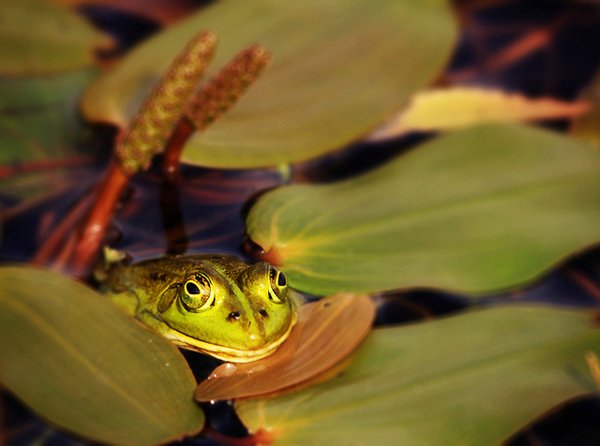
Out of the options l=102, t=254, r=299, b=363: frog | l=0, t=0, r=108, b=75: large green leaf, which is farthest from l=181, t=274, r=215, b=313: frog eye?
l=0, t=0, r=108, b=75: large green leaf

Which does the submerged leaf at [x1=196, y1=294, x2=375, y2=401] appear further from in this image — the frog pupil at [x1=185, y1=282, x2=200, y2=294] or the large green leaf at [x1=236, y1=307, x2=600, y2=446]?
the frog pupil at [x1=185, y1=282, x2=200, y2=294]

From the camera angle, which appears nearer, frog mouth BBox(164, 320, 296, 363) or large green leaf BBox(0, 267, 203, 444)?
large green leaf BBox(0, 267, 203, 444)

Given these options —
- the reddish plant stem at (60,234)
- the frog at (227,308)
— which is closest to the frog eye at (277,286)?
the frog at (227,308)

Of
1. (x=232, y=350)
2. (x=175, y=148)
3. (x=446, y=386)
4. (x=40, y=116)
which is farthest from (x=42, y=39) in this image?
(x=446, y=386)

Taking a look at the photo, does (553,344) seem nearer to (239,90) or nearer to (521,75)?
(239,90)

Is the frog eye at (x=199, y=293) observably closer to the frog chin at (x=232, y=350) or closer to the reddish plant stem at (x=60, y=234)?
the frog chin at (x=232, y=350)

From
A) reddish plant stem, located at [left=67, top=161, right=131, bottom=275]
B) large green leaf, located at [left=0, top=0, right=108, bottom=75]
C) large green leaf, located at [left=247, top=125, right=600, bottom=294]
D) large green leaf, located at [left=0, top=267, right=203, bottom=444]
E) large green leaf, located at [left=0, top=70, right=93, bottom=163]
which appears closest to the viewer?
large green leaf, located at [left=0, top=267, right=203, bottom=444]

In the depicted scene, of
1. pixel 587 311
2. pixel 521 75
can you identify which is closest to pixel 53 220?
pixel 587 311

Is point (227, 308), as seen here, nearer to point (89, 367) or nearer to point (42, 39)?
point (89, 367)
